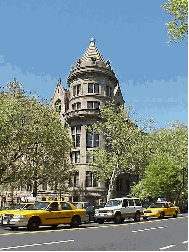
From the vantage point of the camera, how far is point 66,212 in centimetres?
Result: 2091

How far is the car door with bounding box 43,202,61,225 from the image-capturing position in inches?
775

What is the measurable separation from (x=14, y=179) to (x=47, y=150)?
4.80 m

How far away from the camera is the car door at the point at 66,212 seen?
67.7 feet

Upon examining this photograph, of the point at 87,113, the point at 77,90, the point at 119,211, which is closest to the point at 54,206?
the point at 119,211

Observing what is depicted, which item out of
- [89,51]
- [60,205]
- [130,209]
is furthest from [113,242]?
[89,51]

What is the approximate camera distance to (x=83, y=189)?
49.9 metres

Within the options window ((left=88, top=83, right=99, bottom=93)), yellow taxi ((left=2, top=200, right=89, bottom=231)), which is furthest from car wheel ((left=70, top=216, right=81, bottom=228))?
window ((left=88, top=83, right=99, bottom=93))

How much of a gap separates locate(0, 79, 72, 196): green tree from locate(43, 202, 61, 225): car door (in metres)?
10.6

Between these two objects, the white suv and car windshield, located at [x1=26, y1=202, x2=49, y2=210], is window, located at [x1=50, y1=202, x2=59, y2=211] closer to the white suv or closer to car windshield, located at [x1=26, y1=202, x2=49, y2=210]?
car windshield, located at [x1=26, y1=202, x2=49, y2=210]

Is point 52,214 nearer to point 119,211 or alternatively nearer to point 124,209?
point 119,211

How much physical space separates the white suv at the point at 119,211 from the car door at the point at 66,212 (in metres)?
4.25

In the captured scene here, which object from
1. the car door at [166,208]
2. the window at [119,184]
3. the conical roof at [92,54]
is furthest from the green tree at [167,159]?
the conical roof at [92,54]

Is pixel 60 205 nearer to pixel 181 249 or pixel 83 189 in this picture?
pixel 181 249

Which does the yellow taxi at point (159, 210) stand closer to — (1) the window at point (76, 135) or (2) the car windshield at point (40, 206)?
(2) the car windshield at point (40, 206)
